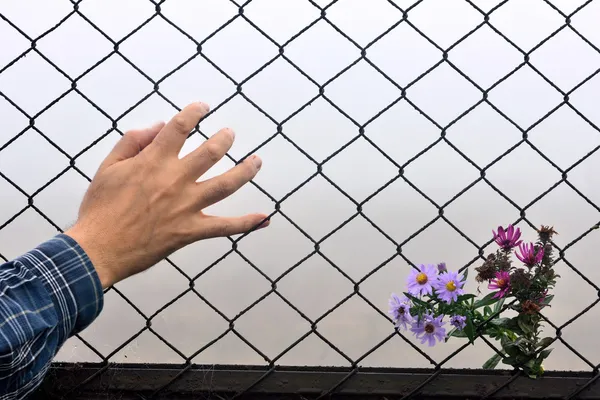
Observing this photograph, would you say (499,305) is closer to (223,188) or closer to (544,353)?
(544,353)

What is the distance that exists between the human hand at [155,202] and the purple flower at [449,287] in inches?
33.1

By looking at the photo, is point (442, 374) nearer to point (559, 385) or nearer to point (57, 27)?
point (559, 385)

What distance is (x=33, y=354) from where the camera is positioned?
0.92m

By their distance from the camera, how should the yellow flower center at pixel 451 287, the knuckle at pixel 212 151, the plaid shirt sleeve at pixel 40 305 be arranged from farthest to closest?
the yellow flower center at pixel 451 287 → the knuckle at pixel 212 151 → the plaid shirt sleeve at pixel 40 305

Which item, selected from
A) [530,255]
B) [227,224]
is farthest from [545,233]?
[227,224]

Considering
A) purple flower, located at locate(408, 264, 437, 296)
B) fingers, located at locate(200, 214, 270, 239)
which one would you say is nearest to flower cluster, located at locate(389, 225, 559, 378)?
purple flower, located at locate(408, 264, 437, 296)

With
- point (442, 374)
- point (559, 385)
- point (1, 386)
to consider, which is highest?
point (1, 386)

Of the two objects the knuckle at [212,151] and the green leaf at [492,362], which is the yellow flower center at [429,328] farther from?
the knuckle at [212,151]

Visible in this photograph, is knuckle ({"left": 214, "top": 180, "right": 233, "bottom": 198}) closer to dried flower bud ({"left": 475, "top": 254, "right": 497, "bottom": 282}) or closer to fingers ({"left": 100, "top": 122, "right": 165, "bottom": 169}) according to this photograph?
fingers ({"left": 100, "top": 122, "right": 165, "bottom": 169})

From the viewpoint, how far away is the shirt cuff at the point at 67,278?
95cm

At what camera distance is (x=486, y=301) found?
1771 millimetres

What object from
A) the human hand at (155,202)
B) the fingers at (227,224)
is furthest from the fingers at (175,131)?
the fingers at (227,224)

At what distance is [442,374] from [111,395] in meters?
0.82

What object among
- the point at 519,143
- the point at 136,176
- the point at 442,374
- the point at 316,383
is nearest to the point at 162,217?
the point at 136,176
